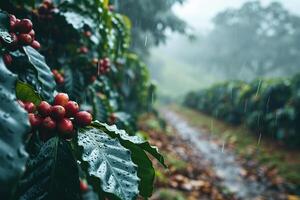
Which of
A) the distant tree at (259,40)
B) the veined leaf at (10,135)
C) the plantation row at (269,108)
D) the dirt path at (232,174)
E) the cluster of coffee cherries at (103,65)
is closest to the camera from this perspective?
the veined leaf at (10,135)

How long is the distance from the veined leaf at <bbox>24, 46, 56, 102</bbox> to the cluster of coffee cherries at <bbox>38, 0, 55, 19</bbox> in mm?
690

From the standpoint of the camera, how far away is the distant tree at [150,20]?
361 inches

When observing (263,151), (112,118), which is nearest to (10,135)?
(112,118)

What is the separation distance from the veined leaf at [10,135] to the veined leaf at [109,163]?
0.25 meters

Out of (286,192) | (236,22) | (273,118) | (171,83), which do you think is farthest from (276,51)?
(286,192)

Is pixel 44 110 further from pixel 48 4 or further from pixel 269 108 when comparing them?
pixel 269 108

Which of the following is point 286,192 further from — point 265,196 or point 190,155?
point 190,155

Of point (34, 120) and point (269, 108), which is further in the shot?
point (269, 108)

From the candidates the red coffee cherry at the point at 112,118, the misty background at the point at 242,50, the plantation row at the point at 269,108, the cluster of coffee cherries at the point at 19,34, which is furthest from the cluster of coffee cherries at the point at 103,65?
the misty background at the point at 242,50

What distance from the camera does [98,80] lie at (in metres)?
2.37

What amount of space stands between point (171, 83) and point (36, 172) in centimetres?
4936

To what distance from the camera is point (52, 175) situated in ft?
2.89

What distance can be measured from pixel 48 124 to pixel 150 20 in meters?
9.60

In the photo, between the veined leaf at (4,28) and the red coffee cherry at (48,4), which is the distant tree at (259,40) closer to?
the red coffee cherry at (48,4)
